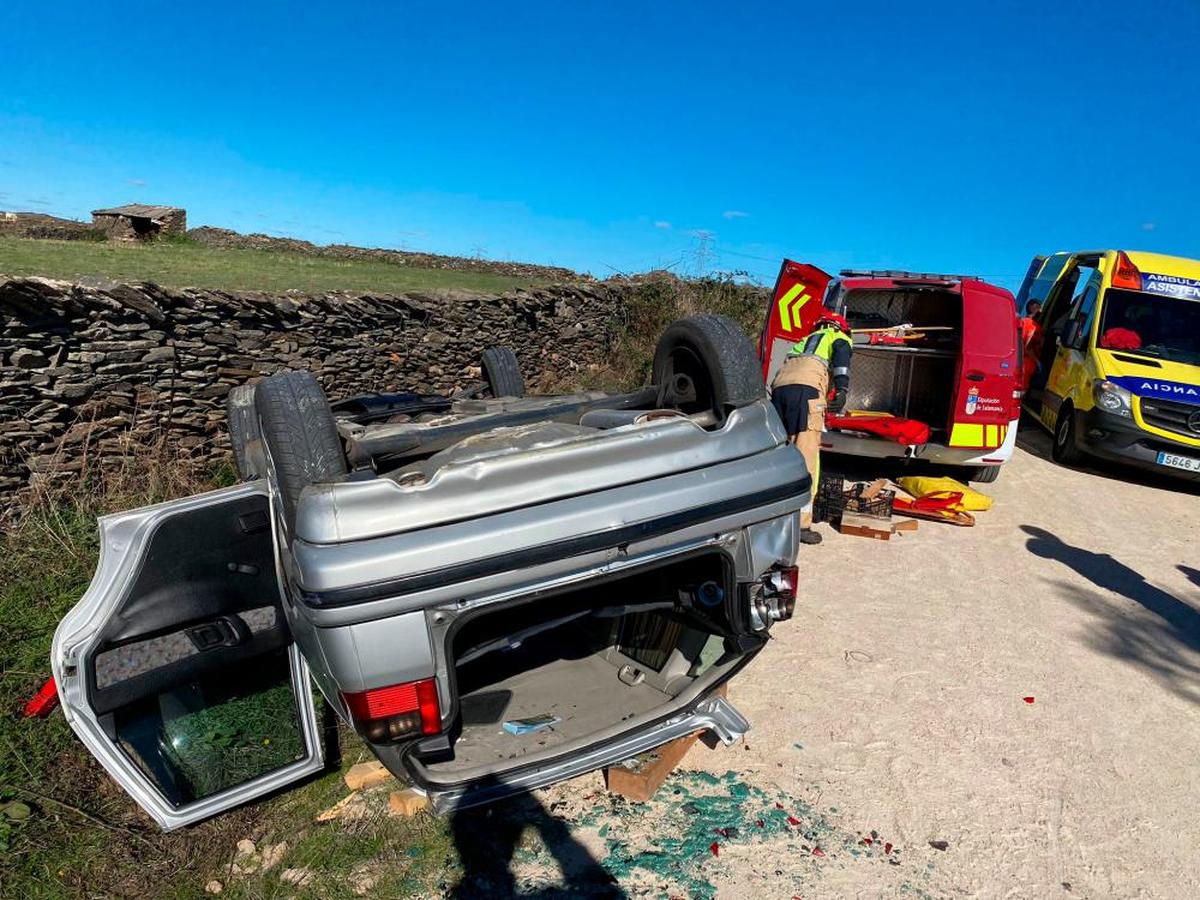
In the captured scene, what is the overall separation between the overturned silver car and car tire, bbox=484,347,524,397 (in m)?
1.61

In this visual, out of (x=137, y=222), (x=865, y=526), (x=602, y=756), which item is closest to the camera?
(x=602, y=756)

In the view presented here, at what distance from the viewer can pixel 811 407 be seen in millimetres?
6051

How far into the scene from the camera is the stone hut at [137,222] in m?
20.3

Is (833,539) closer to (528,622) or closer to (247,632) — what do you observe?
(528,622)

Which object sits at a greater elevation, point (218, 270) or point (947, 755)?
point (218, 270)

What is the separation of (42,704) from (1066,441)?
32.9 feet

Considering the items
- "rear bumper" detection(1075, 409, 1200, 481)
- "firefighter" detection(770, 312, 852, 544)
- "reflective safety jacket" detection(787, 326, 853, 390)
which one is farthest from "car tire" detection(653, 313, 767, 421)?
"rear bumper" detection(1075, 409, 1200, 481)

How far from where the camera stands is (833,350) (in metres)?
6.25

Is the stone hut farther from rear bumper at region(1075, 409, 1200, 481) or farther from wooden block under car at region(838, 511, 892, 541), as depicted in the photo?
rear bumper at region(1075, 409, 1200, 481)

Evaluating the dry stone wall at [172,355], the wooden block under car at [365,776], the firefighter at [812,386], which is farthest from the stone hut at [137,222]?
the wooden block under car at [365,776]

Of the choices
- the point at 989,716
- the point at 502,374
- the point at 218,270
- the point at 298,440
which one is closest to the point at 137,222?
the point at 218,270

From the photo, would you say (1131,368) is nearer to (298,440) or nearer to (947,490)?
(947,490)

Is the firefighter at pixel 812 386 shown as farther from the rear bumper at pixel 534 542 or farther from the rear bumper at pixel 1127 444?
the rear bumper at pixel 1127 444

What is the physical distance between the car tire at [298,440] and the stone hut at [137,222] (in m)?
22.3
